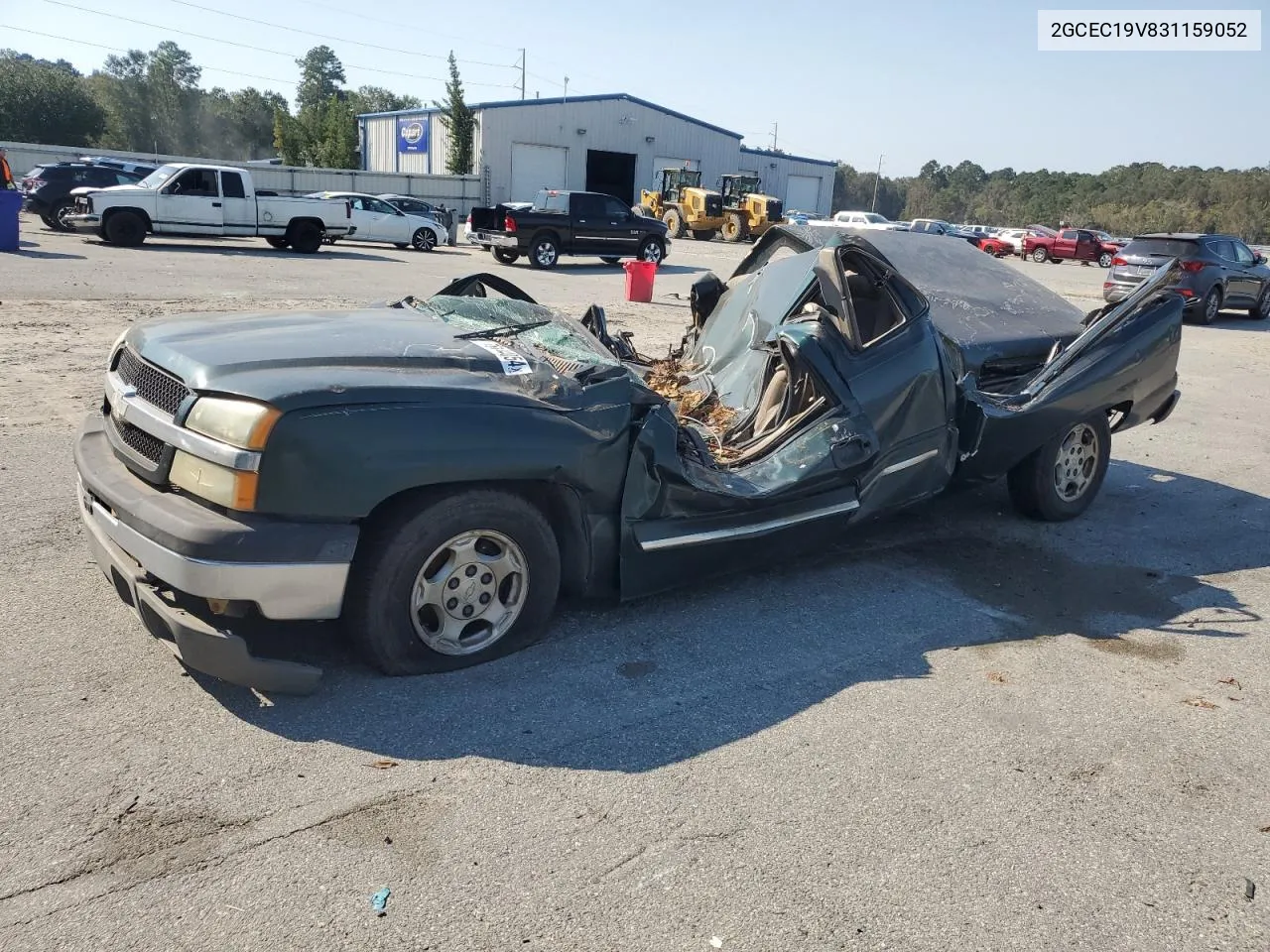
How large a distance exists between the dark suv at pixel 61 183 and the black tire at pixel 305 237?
3.93 meters

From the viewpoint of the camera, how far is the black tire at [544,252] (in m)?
23.1

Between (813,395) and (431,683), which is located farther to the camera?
(813,395)

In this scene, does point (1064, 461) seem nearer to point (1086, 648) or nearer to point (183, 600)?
point (1086, 648)

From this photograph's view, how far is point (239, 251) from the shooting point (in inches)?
869

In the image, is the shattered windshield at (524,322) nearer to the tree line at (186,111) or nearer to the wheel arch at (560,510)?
the wheel arch at (560,510)

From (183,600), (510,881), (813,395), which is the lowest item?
(510,881)

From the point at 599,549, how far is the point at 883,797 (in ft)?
4.73

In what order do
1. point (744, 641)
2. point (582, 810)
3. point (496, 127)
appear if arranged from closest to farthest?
point (582, 810) < point (744, 641) < point (496, 127)

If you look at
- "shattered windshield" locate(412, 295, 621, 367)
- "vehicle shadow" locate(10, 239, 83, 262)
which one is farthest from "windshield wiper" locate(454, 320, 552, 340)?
"vehicle shadow" locate(10, 239, 83, 262)

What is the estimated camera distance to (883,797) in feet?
10.1

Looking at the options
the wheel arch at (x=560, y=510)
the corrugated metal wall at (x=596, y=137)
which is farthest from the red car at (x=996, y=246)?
the wheel arch at (x=560, y=510)

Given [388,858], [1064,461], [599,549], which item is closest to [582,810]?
[388,858]

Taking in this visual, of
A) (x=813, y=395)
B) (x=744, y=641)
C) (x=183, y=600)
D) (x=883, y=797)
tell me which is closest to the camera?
(x=883, y=797)

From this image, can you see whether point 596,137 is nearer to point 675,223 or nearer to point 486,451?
point 675,223
